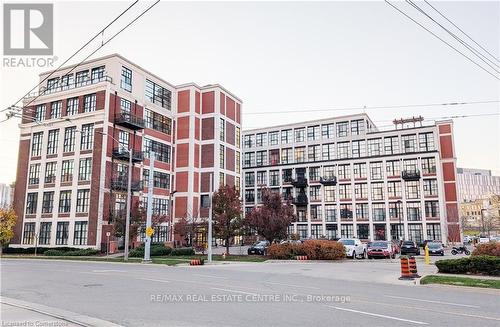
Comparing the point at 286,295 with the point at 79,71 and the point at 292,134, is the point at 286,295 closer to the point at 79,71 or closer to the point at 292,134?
the point at 79,71

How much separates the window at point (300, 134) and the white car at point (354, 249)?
153 ft

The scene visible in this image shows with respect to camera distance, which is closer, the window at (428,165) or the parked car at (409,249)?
the parked car at (409,249)

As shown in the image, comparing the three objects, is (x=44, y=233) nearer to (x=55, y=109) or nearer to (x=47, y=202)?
(x=47, y=202)

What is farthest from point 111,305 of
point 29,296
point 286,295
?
point 286,295

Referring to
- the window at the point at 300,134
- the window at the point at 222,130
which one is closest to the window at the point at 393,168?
the window at the point at 300,134

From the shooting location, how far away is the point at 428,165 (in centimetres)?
6625

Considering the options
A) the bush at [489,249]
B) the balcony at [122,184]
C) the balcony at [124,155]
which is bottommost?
the bush at [489,249]

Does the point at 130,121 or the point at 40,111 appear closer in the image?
the point at 130,121

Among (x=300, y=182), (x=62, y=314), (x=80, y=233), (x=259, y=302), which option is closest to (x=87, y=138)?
(x=80, y=233)

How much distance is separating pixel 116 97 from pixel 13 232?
19612 mm

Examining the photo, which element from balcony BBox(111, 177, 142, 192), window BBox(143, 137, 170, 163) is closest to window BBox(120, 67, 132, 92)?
window BBox(143, 137, 170, 163)

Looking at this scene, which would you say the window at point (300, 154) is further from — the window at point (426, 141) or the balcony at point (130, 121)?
the balcony at point (130, 121)

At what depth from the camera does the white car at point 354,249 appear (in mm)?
33656

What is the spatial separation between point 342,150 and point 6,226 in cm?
5508
